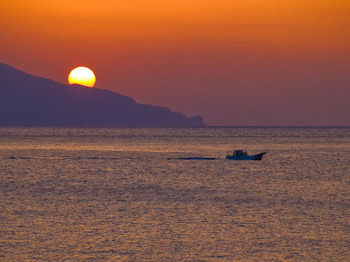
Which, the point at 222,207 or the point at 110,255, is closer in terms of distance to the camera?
the point at 110,255

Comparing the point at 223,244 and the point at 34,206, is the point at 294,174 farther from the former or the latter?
the point at 223,244

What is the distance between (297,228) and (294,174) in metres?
40.7

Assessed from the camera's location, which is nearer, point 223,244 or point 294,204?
point 223,244

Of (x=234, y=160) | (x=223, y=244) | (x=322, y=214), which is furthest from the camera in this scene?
(x=234, y=160)

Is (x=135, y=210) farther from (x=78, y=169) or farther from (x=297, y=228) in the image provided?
(x=78, y=169)

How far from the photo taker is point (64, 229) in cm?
3422

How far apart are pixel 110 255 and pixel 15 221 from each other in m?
10.7

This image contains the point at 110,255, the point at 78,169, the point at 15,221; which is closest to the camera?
the point at 110,255

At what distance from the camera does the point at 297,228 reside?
3503cm

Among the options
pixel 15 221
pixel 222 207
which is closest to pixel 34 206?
pixel 15 221

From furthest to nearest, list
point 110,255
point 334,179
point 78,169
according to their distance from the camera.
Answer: point 78,169 → point 334,179 → point 110,255

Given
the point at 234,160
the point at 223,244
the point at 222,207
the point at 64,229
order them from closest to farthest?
the point at 223,244 < the point at 64,229 < the point at 222,207 < the point at 234,160

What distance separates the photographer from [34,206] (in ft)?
144

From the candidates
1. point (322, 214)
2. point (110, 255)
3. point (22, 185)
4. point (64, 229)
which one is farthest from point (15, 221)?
point (22, 185)
